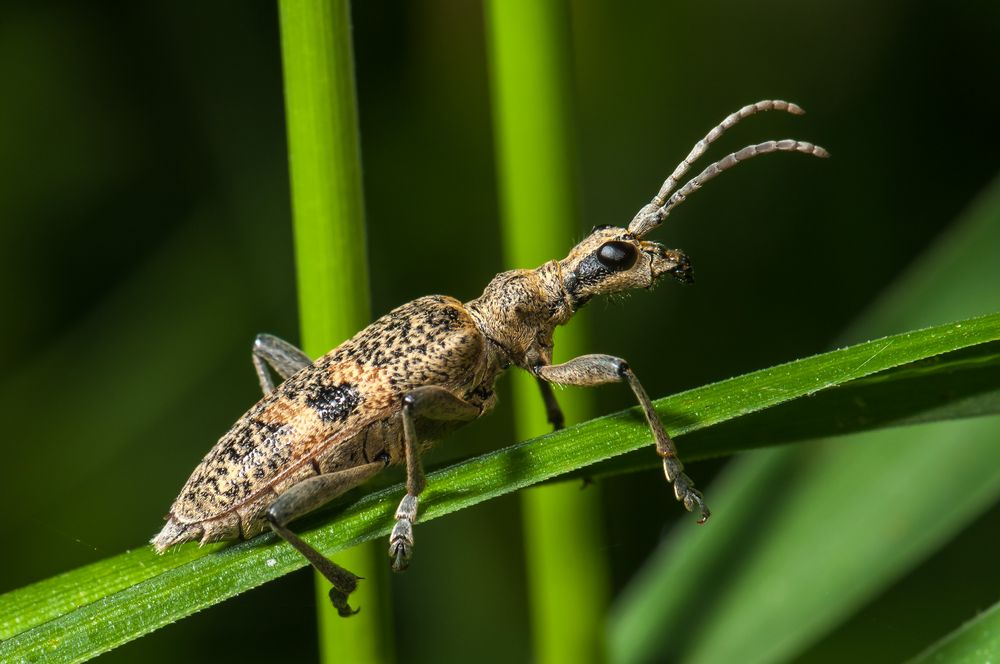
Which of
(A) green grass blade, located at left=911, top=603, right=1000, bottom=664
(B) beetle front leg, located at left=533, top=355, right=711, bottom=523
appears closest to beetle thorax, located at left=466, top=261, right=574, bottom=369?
(B) beetle front leg, located at left=533, top=355, right=711, bottom=523

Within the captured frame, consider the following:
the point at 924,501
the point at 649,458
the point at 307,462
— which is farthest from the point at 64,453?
the point at 924,501

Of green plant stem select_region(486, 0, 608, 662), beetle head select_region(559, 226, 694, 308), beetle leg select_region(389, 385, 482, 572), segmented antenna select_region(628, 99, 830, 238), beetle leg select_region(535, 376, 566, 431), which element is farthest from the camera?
beetle head select_region(559, 226, 694, 308)

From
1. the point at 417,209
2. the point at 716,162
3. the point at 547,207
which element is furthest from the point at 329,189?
the point at 417,209

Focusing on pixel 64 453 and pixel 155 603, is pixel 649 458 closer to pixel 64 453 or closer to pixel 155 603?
pixel 155 603

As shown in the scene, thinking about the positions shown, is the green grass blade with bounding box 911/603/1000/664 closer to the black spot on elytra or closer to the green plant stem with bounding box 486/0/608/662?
the green plant stem with bounding box 486/0/608/662

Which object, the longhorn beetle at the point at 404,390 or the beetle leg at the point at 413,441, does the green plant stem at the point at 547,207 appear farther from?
the beetle leg at the point at 413,441

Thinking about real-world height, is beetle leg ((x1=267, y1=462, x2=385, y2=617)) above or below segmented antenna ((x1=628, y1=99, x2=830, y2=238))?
below
